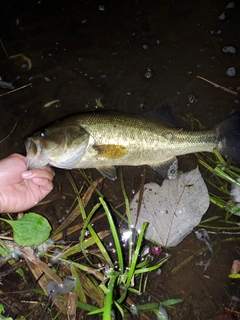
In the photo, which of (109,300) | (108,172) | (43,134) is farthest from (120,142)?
(109,300)

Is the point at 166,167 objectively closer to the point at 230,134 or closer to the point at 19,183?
the point at 230,134

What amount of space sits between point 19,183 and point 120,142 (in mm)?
1061

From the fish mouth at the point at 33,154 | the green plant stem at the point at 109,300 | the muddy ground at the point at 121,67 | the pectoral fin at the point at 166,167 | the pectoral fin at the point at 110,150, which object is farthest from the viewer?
the muddy ground at the point at 121,67

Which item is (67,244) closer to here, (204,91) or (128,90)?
(128,90)

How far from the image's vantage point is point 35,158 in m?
3.18

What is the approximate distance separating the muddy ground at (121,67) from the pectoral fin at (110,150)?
0.52 meters

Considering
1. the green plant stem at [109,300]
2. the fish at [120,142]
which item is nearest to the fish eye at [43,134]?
the fish at [120,142]

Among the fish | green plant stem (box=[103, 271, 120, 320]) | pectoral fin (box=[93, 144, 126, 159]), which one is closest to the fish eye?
the fish

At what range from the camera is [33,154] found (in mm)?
3176

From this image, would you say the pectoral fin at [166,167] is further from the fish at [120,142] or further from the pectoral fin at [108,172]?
the pectoral fin at [108,172]

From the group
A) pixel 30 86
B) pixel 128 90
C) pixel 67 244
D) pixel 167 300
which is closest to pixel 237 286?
pixel 167 300

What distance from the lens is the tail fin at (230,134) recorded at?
3.55 m

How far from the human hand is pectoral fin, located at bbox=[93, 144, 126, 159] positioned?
574 millimetres

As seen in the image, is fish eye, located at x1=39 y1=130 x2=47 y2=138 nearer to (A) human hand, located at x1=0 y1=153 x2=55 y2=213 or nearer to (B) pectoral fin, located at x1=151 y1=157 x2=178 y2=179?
(A) human hand, located at x1=0 y1=153 x2=55 y2=213
